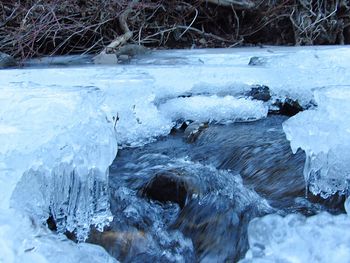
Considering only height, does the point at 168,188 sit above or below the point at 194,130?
above

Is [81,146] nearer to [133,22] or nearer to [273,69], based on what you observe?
[273,69]

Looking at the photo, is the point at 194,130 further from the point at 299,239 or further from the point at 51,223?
the point at 299,239

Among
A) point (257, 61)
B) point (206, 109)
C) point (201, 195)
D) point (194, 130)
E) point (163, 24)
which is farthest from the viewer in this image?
point (163, 24)

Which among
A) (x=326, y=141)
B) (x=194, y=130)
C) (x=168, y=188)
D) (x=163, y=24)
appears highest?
(x=326, y=141)

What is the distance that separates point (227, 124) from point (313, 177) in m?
0.87

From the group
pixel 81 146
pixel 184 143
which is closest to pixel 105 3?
pixel 184 143

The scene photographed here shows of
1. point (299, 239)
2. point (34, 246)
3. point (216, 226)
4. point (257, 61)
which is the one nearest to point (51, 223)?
point (34, 246)

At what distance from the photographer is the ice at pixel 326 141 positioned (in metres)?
1.55

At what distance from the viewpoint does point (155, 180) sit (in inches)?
71.0

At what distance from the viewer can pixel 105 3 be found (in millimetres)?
4184

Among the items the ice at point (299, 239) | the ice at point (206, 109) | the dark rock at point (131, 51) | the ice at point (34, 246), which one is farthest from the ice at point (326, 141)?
the dark rock at point (131, 51)

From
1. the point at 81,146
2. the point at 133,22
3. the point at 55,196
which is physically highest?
the point at 81,146

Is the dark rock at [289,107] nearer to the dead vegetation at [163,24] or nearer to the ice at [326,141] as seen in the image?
the ice at [326,141]

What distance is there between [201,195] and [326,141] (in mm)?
403
